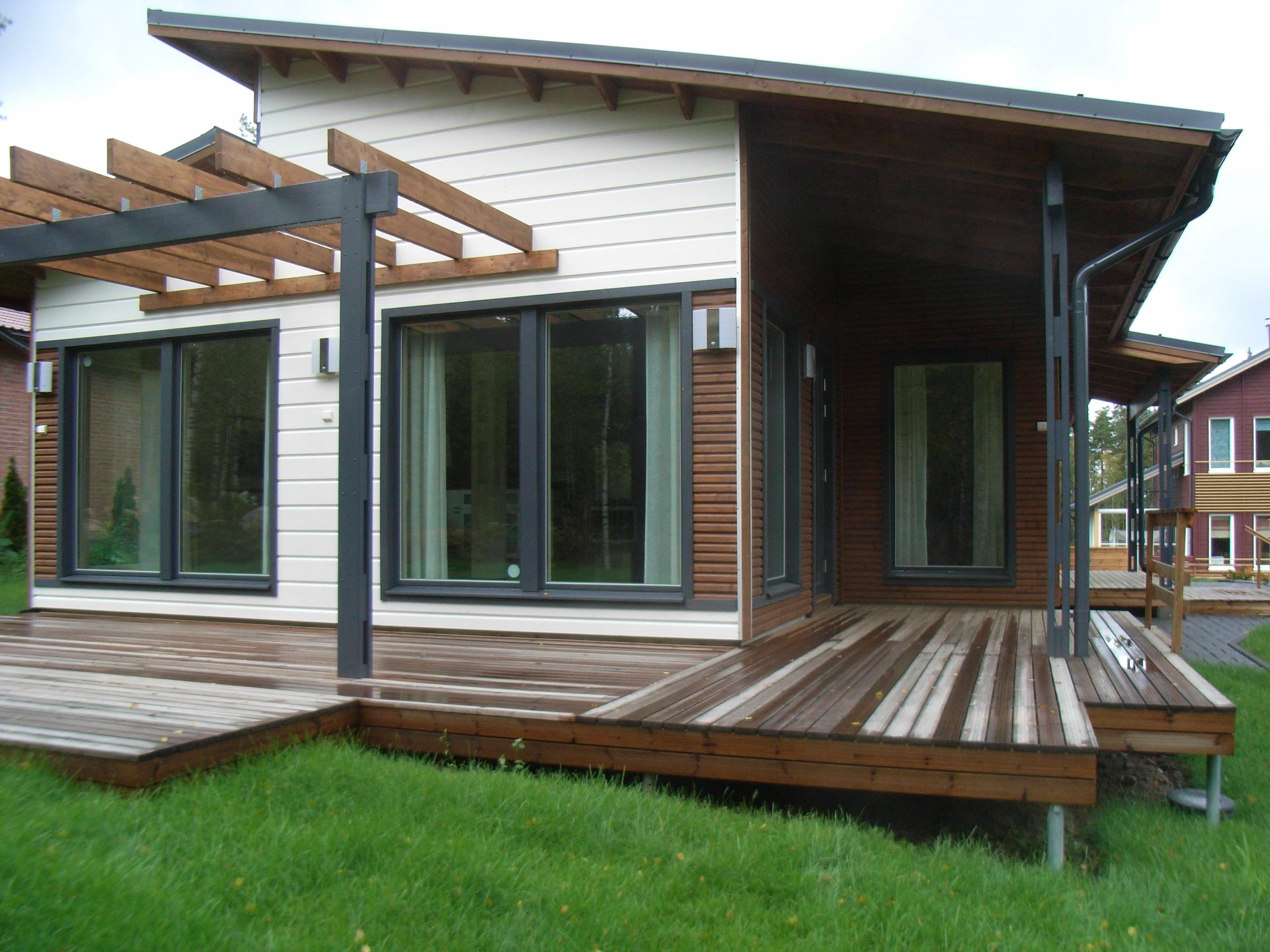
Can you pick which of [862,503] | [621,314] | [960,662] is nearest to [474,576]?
[621,314]

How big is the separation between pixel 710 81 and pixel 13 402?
14760mm

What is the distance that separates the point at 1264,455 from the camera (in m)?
24.7

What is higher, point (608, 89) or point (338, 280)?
point (608, 89)

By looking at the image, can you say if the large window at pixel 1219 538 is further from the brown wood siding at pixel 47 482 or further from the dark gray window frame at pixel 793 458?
the brown wood siding at pixel 47 482

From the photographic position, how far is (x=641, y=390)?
19.9 feet

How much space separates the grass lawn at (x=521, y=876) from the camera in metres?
2.32

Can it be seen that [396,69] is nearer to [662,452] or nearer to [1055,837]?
[662,452]

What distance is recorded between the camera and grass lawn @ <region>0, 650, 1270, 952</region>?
7.61ft

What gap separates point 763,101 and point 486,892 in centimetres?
442

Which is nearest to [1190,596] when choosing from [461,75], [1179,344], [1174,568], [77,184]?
[1179,344]

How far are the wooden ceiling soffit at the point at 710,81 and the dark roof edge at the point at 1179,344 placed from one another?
4.93 meters

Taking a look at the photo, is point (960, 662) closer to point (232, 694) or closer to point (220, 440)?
point (232, 694)

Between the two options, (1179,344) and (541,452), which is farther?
(1179,344)

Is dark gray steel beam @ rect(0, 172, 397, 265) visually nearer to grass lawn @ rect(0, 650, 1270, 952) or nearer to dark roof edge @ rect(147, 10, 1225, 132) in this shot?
dark roof edge @ rect(147, 10, 1225, 132)
